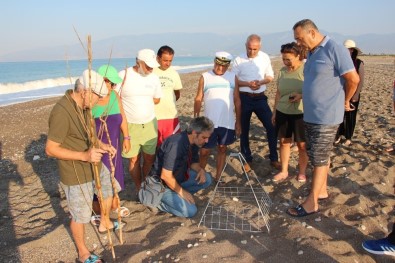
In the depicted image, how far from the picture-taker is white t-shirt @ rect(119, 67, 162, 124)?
372cm

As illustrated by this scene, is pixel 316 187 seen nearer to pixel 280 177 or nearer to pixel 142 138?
pixel 280 177

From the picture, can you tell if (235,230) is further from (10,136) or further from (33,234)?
(10,136)

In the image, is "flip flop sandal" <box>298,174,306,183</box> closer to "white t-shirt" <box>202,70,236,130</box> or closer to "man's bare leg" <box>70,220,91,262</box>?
"white t-shirt" <box>202,70,236,130</box>

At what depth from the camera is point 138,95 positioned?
3756mm

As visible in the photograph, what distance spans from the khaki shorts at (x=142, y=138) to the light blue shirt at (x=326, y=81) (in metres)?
1.82

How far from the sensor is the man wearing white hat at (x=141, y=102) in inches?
146

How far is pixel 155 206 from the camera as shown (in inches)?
139

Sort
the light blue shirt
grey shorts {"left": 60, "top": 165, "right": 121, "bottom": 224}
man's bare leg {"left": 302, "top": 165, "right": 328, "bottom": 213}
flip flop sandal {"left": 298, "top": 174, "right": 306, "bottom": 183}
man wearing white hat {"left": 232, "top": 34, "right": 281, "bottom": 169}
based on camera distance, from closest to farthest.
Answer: grey shorts {"left": 60, "top": 165, "right": 121, "bottom": 224}, the light blue shirt, man's bare leg {"left": 302, "top": 165, "right": 328, "bottom": 213}, flip flop sandal {"left": 298, "top": 174, "right": 306, "bottom": 183}, man wearing white hat {"left": 232, "top": 34, "right": 281, "bottom": 169}

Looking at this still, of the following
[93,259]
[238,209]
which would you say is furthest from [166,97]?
[93,259]

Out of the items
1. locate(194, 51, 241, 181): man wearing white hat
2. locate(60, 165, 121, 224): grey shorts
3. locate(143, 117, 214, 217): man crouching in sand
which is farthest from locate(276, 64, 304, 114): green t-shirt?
locate(60, 165, 121, 224): grey shorts

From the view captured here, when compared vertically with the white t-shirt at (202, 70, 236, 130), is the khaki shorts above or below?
below

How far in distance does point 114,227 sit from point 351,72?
2.76 m

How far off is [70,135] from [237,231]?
5.80 feet

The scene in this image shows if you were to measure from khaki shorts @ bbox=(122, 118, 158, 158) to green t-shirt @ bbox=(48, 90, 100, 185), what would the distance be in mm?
1145
